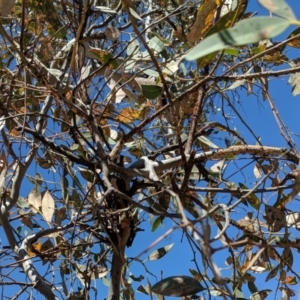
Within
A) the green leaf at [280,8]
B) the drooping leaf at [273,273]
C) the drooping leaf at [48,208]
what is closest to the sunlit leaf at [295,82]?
the drooping leaf at [273,273]

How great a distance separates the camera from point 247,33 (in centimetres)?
29

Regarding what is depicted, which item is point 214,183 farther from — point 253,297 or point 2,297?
point 2,297

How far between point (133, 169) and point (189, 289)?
0.90 ft

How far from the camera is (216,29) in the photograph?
54 centimetres

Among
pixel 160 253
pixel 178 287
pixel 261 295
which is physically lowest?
pixel 178 287

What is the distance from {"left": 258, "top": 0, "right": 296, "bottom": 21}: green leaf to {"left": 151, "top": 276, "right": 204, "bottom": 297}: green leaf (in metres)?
0.33

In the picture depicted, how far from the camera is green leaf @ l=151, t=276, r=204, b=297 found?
56cm

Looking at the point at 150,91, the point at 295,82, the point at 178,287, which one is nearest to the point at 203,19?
the point at 150,91

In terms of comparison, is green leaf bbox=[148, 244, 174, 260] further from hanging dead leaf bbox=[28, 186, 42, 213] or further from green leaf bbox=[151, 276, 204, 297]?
green leaf bbox=[151, 276, 204, 297]

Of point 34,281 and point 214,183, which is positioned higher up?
point 214,183

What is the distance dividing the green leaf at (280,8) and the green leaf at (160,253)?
860 mm

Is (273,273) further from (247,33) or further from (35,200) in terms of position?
(247,33)

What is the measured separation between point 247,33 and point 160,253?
0.90 meters

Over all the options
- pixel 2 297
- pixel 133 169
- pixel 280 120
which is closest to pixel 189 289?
pixel 133 169
